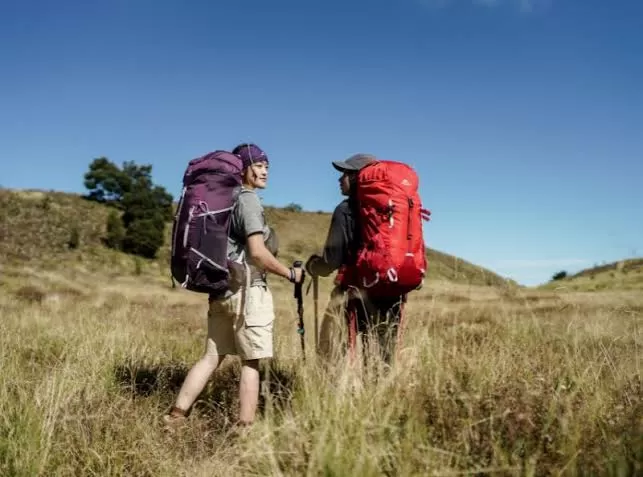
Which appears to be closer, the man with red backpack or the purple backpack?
the purple backpack

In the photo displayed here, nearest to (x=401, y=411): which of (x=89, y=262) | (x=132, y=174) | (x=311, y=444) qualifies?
(x=311, y=444)

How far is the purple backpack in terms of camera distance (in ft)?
12.7

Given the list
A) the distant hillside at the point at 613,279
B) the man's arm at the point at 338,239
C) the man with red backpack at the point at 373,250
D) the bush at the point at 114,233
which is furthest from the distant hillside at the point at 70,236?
the man's arm at the point at 338,239

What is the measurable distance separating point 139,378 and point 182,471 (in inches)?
89.3

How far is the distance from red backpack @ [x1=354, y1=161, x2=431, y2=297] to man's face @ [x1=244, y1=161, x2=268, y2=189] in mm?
699

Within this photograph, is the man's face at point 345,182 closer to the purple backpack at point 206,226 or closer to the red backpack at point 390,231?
the red backpack at point 390,231

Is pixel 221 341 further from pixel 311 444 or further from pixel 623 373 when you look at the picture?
pixel 623 373

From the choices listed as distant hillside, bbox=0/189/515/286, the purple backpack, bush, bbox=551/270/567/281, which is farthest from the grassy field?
distant hillside, bbox=0/189/515/286

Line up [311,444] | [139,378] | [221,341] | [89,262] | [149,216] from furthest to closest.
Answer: [149,216]
[89,262]
[139,378]
[221,341]
[311,444]

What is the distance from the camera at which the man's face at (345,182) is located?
4.39m

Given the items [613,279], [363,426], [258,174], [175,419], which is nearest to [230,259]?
[258,174]

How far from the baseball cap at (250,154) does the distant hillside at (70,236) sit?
119 feet

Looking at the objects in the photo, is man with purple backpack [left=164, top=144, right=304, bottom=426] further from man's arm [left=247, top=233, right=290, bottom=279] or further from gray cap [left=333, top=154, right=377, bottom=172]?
gray cap [left=333, top=154, right=377, bottom=172]

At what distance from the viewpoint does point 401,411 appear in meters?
2.88
